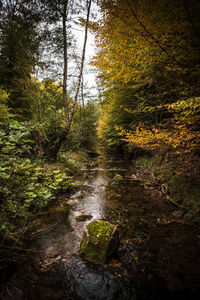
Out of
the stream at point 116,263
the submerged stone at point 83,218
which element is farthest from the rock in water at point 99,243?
the submerged stone at point 83,218

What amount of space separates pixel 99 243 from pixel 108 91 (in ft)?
24.8

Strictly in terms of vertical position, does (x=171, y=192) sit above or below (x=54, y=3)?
below

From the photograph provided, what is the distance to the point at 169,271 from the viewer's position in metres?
2.44

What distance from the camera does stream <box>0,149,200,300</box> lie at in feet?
6.98

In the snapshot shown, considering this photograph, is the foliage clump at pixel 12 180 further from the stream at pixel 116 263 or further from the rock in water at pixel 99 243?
the rock in water at pixel 99 243

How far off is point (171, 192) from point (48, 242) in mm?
4685

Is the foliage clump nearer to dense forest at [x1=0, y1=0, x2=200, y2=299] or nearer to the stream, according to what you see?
dense forest at [x1=0, y1=0, x2=200, y2=299]

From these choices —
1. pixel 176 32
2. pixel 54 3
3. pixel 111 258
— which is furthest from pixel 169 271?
pixel 54 3

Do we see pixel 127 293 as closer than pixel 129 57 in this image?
Yes

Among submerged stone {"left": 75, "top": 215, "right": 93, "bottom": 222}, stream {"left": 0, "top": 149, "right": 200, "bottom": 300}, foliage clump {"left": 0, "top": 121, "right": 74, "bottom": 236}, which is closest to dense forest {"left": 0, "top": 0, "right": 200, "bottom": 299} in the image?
foliage clump {"left": 0, "top": 121, "right": 74, "bottom": 236}

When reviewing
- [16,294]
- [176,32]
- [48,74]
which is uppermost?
[48,74]

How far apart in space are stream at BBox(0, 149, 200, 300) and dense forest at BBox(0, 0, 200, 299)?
460 mm

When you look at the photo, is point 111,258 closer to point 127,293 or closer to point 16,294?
point 127,293

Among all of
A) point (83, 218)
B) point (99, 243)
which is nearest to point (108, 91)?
point (83, 218)
